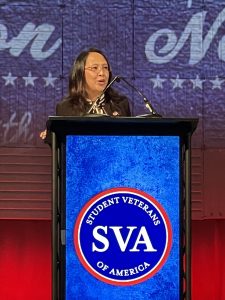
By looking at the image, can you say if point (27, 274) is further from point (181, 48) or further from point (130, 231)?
point (130, 231)

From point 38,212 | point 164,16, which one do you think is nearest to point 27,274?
point 38,212

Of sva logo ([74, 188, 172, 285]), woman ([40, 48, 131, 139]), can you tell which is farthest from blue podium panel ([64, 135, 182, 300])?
woman ([40, 48, 131, 139])

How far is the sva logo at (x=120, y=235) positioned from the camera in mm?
1580

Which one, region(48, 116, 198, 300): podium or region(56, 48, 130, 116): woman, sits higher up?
region(56, 48, 130, 116): woman

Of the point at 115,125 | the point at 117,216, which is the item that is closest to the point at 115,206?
the point at 117,216

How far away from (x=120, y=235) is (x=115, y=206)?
0.24 ft

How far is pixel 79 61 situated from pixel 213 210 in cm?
130

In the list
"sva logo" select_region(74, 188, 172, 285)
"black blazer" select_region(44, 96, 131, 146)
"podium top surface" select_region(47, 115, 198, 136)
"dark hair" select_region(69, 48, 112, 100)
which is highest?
"dark hair" select_region(69, 48, 112, 100)

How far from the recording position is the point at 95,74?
2326mm

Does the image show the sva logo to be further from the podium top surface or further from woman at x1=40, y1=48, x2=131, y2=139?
woman at x1=40, y1=48, x2=131, y2=139

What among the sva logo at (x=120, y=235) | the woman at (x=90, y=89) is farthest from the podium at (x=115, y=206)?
the woman at (x=90, y=89)

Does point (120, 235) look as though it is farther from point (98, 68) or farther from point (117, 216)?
point (98, 68)

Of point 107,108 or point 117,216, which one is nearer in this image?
point 117,216

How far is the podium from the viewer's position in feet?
5.19
